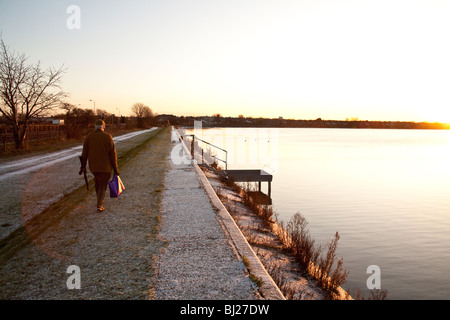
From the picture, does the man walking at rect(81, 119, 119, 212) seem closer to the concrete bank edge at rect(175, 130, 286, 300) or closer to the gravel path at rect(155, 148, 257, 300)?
the gravel path at rect(155, 148, 257, 300)

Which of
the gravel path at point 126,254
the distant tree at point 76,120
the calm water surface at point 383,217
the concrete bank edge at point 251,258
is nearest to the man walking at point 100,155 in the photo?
the gravel path at point 126,254

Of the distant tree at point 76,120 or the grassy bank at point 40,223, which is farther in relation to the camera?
the distant tree at point 76,120

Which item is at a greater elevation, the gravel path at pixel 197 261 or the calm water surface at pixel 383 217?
the gravel path at pixel 197 261

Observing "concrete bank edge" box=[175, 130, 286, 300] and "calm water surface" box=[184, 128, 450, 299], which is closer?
"concrete bank edge" box=[175, 130, 286, 300]

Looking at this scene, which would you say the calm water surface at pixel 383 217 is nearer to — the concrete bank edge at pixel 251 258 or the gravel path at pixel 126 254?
the concrete bank edge at pixel 251 258

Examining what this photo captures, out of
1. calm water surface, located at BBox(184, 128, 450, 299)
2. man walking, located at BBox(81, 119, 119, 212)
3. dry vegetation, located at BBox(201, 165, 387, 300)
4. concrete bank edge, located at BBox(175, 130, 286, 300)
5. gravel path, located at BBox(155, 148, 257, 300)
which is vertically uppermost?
man walking, located at BBox(81, 119, 119, 212)

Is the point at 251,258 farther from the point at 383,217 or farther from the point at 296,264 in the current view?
the point at 383,217

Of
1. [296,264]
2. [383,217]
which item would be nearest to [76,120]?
[383,217]

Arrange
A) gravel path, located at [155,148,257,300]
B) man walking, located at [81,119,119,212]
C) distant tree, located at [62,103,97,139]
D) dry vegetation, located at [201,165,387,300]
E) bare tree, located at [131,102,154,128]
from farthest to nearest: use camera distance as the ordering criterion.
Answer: bare tree, located at [131,102,154,128] < distant tree, located at [62,103,97,139] < man walking, located at [81,119,119,212] < dry vegetation, located at [201,165,387,300] < gravel path, located at [155,148,257,300]

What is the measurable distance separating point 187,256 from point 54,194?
6353 millimetres

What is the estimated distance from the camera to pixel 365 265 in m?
10.2

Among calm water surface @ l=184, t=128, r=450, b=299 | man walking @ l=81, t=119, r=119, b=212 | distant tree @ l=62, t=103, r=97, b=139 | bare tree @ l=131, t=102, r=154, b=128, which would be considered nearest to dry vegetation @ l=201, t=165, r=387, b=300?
calm water surface @ l=184, t=128, r=450, b=299
